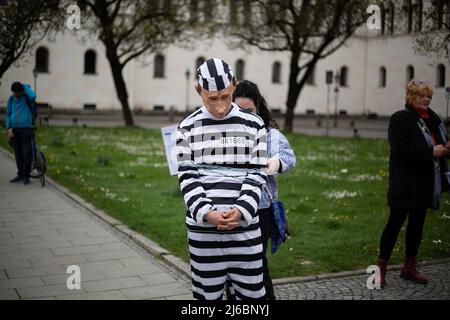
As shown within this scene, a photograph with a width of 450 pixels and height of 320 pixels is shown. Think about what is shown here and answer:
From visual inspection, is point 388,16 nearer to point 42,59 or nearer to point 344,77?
point 42,59

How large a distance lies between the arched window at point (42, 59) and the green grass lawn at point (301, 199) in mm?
27988

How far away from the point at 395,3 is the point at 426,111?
1854cm

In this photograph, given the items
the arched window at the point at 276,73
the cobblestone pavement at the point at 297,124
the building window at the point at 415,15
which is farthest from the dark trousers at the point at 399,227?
the arched window at the point at 276,73

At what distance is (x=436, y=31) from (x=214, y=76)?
14.0 meters

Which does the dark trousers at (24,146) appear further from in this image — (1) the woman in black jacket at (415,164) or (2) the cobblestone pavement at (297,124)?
(2) the cobblestone pavement at (297,124)

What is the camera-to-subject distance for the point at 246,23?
Result: 31422 mm

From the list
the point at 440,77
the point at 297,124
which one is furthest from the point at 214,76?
the point at 297,124

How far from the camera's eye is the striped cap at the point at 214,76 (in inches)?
150

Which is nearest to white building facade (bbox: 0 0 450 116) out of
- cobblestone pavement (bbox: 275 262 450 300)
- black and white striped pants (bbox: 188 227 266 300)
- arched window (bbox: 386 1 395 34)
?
arched window (bbox: 386 1 395 34)

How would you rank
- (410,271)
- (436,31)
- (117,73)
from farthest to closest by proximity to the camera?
(117,73), (436,31), (410,271)

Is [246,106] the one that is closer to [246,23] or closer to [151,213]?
[151,213]

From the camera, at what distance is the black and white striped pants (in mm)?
3918

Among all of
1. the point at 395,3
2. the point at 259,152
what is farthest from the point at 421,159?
the point at 395,3

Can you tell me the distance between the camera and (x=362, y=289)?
607 cm
